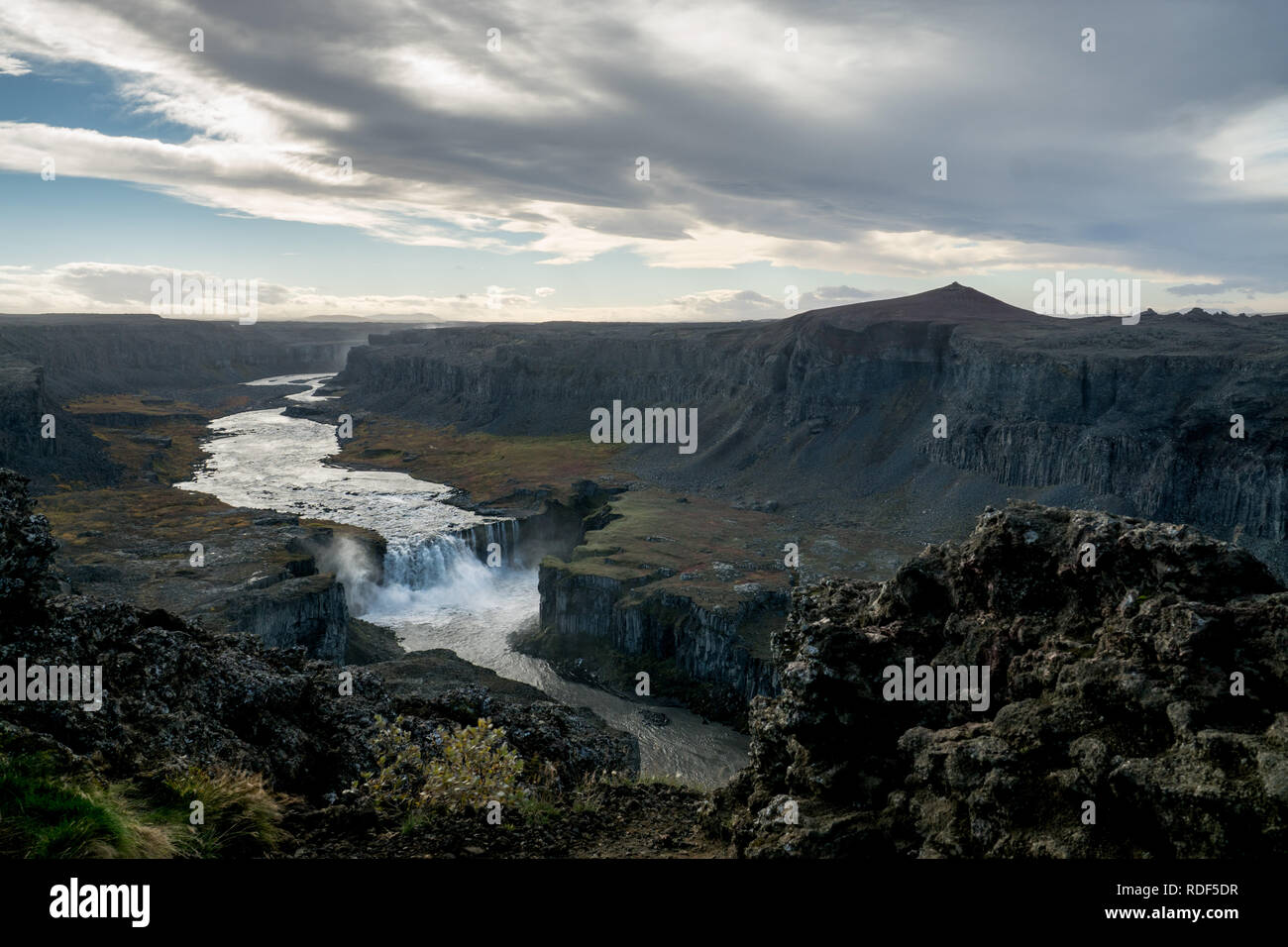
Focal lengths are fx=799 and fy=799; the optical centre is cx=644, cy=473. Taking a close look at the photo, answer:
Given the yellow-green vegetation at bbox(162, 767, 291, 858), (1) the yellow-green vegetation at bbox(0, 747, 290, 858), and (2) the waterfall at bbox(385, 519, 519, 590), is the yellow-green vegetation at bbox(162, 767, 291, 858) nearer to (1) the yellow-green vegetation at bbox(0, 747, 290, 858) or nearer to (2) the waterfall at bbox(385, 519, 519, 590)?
(1) the yellow-green vegetation at bbox(0, 747, 290, 858)

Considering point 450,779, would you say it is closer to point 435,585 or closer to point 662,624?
point 662,624

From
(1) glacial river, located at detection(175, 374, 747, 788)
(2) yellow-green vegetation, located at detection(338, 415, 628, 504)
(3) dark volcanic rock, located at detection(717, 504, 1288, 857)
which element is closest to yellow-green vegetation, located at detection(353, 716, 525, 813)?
(3) dark volcanic rock, located at detection(717, 504, 1288, 857)

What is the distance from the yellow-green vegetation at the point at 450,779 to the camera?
13.4 m

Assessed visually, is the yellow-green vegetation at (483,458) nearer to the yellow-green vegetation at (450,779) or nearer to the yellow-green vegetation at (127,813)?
the yellow-green vegetation at (450,779)

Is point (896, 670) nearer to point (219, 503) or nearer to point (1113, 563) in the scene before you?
point (1113, 563)

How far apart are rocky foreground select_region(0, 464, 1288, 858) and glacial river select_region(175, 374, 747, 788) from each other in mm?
9224

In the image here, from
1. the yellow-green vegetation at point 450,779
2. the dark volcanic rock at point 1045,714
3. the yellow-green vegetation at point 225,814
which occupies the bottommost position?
the yellow-green vegetation at point 450,779

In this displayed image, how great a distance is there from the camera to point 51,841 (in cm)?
822

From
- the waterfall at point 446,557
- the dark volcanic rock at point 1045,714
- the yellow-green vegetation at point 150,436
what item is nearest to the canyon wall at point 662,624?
the waterfall at point 446,557

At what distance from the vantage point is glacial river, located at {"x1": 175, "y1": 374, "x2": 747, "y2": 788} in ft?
172

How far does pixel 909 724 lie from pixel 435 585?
74.7 metres

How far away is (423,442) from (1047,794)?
165586 mm

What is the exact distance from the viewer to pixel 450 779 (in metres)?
13.6

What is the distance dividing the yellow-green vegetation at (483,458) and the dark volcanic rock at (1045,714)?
95083 mm
